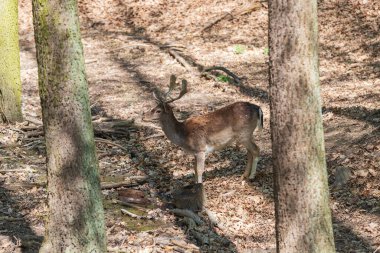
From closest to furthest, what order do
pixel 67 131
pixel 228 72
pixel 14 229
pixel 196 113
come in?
Result: pixel 67 131 < pixel 14 229 < pixel 196 113 < pixel 228 72

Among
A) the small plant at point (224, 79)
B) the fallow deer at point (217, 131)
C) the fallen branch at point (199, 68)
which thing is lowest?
the fallow deer at point (217, 131)

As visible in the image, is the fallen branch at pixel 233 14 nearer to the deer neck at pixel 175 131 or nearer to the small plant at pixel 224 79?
the small plant at pixel 224 79

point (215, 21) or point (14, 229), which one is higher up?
point (215, 21)

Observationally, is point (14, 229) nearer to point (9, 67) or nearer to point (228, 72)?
point (9, 67)

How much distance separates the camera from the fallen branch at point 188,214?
869cm

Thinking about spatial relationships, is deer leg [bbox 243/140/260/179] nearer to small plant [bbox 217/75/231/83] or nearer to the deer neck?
the deer neck

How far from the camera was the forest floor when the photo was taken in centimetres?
841

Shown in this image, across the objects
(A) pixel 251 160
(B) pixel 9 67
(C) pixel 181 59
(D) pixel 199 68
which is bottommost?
(A) pixel 251 160

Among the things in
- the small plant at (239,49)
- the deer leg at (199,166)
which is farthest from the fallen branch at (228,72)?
the deer leg at (199,166)

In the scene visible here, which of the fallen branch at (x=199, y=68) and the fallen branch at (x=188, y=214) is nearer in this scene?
the fallen branch at (x=188, y=214)

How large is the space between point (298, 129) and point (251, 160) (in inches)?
182

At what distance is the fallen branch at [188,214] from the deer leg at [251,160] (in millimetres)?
1509

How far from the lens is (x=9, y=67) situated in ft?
42.8

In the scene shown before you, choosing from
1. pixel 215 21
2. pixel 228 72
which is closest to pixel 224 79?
pixel 228 72
